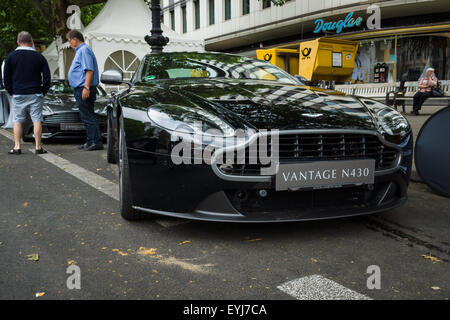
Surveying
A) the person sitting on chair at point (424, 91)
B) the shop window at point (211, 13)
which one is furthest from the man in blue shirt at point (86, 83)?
the shop window at point (211, 13)

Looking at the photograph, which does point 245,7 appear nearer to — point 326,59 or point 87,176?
point 326,59

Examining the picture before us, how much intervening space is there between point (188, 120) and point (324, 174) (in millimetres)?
888

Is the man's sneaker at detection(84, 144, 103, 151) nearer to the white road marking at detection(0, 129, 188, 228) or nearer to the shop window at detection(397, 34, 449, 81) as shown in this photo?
the white road marking at detection(0, 129, 188, 228)

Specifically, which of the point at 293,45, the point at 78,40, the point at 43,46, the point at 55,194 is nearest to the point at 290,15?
the point at 293,45

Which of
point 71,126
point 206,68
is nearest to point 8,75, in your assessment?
point 71,126

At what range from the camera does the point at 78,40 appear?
716 cm

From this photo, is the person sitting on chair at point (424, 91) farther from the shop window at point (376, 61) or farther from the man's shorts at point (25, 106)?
the man's shorts at point (25, 106)

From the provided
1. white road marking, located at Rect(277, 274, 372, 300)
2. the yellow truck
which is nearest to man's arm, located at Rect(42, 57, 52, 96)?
white road marking, located at Rect(277, 274, 372, 300)

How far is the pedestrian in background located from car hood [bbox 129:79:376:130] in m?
3.67

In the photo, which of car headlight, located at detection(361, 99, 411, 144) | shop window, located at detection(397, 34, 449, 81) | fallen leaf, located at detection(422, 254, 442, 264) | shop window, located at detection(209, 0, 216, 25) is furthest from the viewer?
shop window, located at detection(209, 0, 216, 25)

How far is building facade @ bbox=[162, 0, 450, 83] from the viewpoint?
848 inches

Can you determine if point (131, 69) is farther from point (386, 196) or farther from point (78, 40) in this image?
point (386, 196)

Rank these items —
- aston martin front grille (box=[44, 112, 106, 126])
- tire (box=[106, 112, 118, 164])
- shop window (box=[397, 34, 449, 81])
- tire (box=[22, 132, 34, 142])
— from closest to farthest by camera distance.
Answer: tire (box=[106, 112, 118, 164]), aston martin front grille (box=[44, 112, 106, 126]), tire (box=[22, 132, 34, 142]), shop window (box=[397, 34, 449, 81])

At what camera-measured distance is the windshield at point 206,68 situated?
427cm
